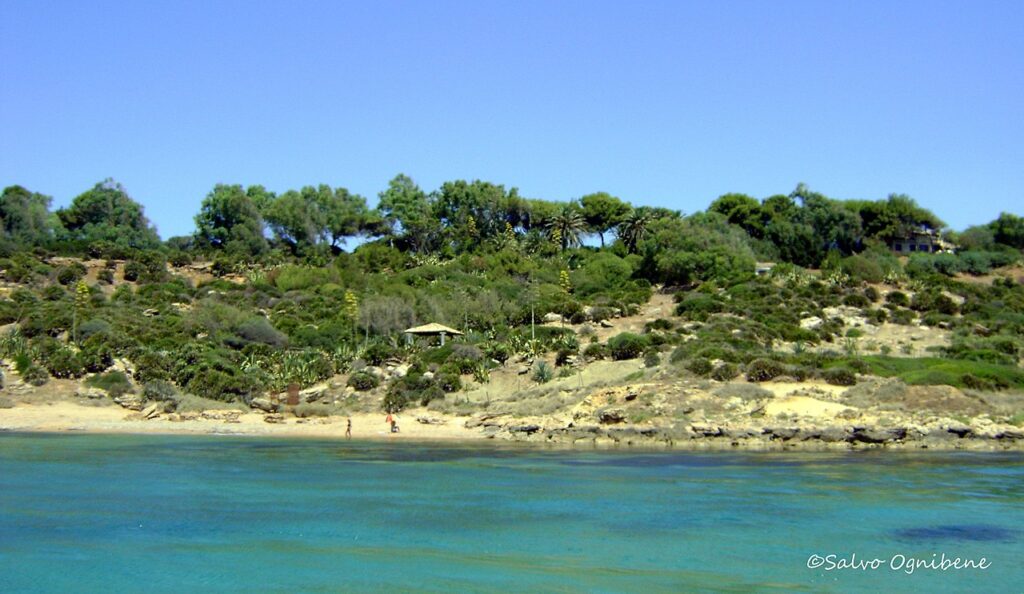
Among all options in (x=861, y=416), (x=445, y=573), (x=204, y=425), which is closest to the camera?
(x=445, y=573)

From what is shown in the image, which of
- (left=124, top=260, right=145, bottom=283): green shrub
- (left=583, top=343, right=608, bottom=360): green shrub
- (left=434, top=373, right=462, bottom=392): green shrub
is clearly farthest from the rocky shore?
(left=124, top=260, right=145, bottom=283): green shrub

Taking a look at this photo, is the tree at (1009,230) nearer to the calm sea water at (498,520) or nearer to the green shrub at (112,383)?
the calm sea water at (498,520)

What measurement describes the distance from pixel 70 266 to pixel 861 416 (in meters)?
58.1

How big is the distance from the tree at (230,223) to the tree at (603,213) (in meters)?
28.5

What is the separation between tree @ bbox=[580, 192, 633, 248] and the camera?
292ft

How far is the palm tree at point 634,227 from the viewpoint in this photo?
271 ft

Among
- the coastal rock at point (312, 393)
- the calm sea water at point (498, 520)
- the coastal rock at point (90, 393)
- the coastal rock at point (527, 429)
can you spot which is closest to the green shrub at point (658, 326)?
the coastal rock at point (527, 429)

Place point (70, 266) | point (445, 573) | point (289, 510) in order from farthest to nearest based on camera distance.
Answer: point (70, 266), point (289, 510), point (445, 573)

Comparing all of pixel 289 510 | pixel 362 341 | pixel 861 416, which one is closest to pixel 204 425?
pixel 362 341

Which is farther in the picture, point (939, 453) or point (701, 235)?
point (701, 235)

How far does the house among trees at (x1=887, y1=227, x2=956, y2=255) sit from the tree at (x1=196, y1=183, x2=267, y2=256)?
5417cm

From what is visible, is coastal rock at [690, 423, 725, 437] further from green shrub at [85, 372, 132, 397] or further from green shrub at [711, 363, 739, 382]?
green shrub at [85, 372, 132, 397]

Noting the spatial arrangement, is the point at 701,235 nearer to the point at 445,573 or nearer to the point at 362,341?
the point at 362,341

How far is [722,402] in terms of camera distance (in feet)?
136
